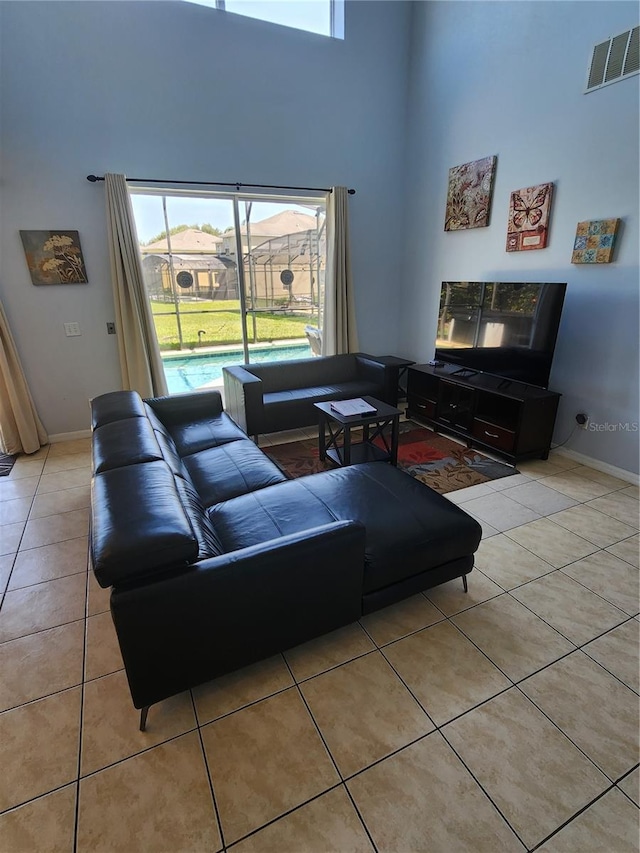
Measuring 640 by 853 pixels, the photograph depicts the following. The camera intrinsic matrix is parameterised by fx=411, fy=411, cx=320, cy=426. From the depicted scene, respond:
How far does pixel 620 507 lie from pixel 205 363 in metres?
4.36

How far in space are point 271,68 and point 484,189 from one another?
89.5 inches

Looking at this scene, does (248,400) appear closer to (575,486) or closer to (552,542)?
(552,542)

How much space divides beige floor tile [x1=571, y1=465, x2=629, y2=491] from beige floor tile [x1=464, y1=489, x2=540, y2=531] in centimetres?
79

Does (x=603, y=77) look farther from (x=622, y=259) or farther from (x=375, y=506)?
(x=375, y=506)

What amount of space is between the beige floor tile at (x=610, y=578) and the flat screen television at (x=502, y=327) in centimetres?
143

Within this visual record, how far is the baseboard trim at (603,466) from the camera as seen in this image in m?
3.02

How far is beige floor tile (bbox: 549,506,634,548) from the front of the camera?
2420 mm

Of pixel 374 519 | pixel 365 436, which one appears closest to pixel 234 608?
pixel 374 519

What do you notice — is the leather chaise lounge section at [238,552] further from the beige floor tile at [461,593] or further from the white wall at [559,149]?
the white wall at [559,149]

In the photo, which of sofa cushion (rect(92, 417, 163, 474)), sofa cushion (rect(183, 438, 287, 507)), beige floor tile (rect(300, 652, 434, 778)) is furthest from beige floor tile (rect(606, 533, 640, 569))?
sofa cushion (rect(92, 417, 163, 474))

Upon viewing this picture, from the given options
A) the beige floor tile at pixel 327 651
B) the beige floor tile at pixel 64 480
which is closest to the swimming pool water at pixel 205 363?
the beige floor tile at pixel 64 480

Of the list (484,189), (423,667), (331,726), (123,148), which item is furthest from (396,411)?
(123,148)

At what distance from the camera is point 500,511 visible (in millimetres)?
2689

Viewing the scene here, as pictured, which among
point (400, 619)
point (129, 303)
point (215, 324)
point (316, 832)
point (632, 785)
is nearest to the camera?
point (316, 832)
